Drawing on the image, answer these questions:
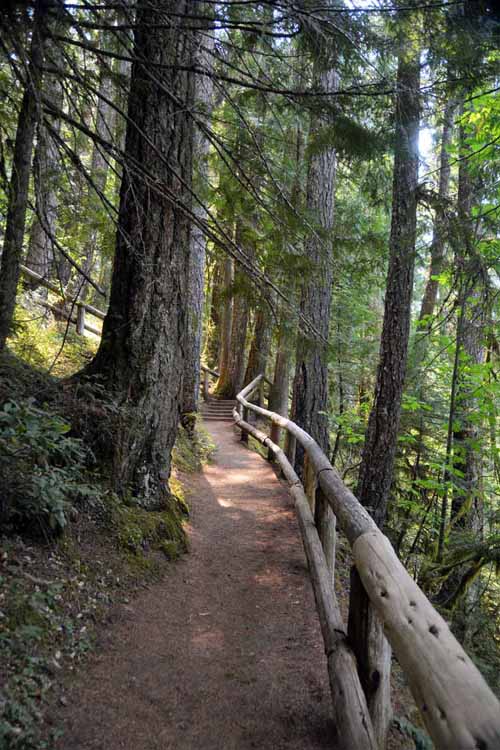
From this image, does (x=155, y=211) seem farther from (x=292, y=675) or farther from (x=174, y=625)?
(x=292, y=675)

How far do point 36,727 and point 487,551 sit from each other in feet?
18.4

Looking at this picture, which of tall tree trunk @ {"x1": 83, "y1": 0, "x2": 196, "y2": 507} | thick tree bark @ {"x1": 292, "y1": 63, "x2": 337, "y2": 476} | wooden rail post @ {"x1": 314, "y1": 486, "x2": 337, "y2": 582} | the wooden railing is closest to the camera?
the wooden railing

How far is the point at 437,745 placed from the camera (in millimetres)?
1451

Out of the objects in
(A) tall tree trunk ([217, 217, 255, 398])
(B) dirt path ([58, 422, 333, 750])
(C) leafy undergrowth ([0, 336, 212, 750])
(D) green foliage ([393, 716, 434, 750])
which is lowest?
(B) dirt path ([58, 422, 333, 750])

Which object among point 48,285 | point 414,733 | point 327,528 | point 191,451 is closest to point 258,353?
point 191,451

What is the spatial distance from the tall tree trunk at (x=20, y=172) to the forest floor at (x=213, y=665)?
239 centimetres

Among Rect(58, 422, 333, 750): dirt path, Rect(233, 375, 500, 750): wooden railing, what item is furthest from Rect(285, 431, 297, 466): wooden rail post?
Rect(233, 375, 500, 750): wooden railing

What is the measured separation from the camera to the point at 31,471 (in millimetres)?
3877

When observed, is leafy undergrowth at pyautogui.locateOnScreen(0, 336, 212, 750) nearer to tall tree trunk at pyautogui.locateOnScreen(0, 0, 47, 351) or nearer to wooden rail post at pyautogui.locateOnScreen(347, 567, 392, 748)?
tall tree trunk at pyautogui.locateOnScreen(0, 0, 47, 351)

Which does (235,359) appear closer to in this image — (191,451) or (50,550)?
(191,451)

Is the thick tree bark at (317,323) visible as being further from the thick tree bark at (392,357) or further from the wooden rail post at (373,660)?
the wooden rail post at (373,660)

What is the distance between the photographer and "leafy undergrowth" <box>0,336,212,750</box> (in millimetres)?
2789

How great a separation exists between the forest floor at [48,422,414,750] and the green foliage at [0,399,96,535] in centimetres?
95

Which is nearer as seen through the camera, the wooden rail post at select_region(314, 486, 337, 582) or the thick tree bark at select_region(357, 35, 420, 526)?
the wooden rail post at select_region(314, 486, 337, 582)
